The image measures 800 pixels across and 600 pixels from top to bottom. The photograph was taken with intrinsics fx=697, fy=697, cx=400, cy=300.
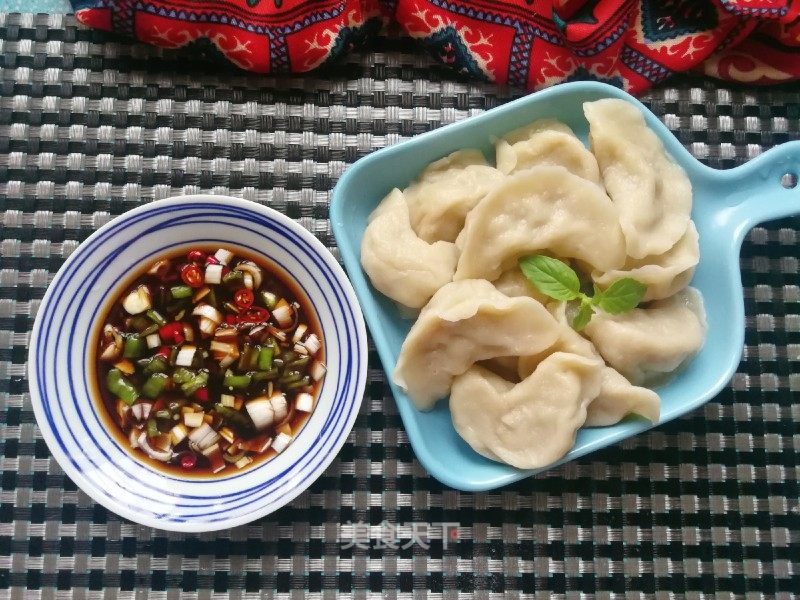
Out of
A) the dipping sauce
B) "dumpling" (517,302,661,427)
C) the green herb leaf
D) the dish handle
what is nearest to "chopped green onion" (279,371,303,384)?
the dipping sauce

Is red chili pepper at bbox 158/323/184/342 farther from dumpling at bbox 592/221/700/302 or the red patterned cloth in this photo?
dumpling at bbox 592/221/700/302

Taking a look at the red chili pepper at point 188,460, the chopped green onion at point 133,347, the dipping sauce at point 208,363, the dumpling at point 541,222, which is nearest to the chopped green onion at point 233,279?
the dipping sauce at point 208,363

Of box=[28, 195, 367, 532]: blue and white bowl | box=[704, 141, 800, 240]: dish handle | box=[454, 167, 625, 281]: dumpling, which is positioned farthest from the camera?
box=[704, 141, 800, 240]: dish handle

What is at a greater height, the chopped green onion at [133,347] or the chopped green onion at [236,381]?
the chopped green onion at [133,347]

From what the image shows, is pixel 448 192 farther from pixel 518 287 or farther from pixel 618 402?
pixel 618 402

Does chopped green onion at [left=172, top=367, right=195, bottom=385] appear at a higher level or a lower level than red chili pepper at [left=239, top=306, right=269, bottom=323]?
lower

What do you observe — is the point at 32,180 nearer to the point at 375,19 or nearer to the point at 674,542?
the point at 375,19

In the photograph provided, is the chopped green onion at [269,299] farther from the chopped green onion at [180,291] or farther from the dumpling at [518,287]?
the dumpling at [518,287]

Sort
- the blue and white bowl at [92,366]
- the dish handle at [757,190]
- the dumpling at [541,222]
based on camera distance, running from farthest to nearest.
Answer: the dish handle at [757,190]
the dumpling at [541,222]
the blue and white bowl at [92,366]
